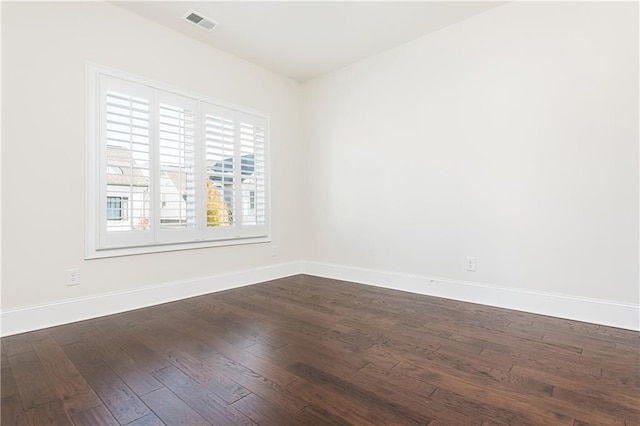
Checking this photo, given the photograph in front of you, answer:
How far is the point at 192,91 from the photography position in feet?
10.8

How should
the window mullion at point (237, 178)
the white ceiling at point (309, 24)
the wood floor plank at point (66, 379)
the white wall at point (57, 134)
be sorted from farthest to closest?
1. the window mullion at point (237, 178)
2. the white ceiling at point (309, 24)
3. the white wall at point (57, 134)
4. the wood floor plank at point (66, 379)

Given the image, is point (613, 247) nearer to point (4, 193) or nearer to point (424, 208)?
point (424, 208)

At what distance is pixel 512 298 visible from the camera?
9.16ft

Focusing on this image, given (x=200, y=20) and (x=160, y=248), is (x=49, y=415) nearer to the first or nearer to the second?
(x=160, y=248)

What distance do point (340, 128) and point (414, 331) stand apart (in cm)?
267

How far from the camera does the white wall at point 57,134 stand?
2309 mm

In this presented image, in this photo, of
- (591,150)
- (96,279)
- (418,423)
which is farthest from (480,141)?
(96,279)

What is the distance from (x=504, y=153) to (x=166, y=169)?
10.2ft

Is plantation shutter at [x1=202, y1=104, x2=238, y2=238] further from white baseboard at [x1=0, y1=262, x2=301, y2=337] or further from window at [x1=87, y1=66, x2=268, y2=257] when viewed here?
white baseboard at [x1=0, y1=262, x2=301, y2=337]

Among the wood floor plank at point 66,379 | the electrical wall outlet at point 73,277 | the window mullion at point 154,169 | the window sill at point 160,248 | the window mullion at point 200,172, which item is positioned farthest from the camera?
the window mullion at point 200,172

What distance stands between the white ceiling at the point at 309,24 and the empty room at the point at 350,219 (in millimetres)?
27

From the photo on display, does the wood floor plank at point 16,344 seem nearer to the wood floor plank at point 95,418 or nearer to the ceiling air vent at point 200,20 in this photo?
the wood floor plank at point 95,418

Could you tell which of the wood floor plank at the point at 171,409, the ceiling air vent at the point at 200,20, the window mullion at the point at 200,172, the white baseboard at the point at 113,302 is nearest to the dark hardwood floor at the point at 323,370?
the wood floor plank at the point at 171,409

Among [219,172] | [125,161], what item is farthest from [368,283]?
[125,161]
